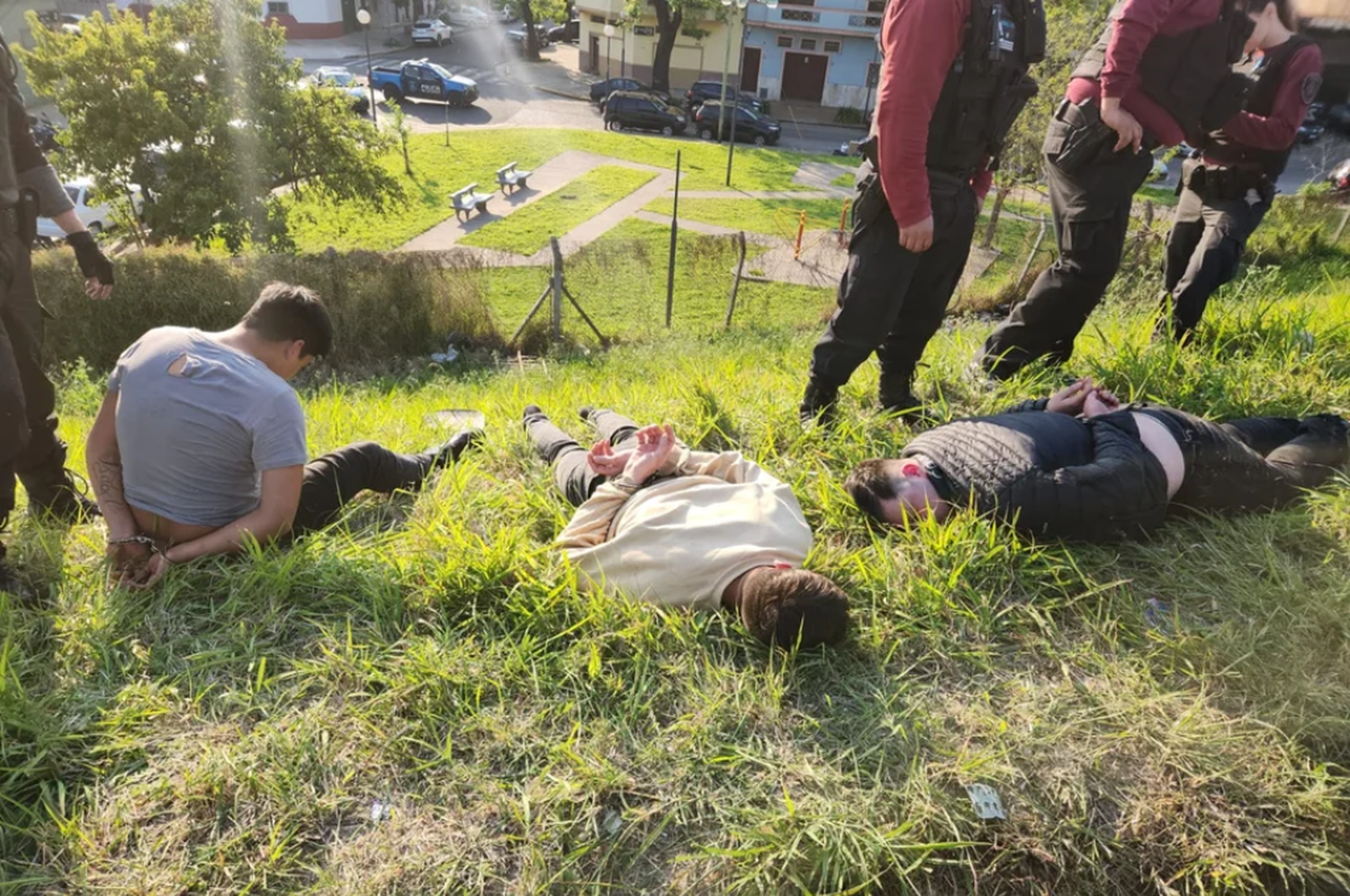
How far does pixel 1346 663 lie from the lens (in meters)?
2.01

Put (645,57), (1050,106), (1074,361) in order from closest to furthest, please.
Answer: (1074,361)
(1050,106)
(645,57)

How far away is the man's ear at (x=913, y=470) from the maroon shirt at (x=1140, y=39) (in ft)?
5.84

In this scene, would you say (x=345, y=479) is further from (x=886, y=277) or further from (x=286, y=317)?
(x=886, y=277)

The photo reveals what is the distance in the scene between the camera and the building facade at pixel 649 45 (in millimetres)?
34656

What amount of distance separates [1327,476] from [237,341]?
12.4ft

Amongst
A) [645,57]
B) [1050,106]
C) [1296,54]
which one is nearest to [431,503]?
[1296,54]

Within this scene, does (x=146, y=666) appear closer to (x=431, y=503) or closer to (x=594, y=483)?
(x=431, y=503)

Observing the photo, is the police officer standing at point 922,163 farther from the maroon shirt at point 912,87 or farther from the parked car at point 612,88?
the parked car at point 612,88

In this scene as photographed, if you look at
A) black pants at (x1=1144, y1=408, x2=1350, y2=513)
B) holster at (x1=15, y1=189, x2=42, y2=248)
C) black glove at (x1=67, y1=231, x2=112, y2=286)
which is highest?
holster at (x1=15, y1=189, x2=42, y2=248)

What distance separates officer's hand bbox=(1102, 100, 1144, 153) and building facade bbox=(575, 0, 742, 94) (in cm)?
3485

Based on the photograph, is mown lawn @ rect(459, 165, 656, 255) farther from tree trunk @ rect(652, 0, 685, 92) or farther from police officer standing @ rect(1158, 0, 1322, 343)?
police officer standing @ rect(1158, 0, 1322, 343)

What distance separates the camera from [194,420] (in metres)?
2.31

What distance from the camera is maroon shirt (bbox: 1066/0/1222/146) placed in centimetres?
301

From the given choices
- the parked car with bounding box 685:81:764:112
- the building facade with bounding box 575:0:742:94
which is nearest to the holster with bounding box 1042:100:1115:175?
the parked car with bounding box 685:81:764:112
